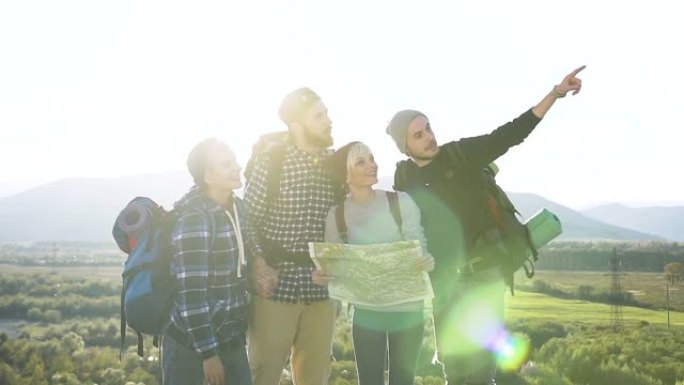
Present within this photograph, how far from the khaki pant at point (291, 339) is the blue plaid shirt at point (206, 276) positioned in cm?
24

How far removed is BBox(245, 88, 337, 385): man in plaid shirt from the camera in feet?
13.7

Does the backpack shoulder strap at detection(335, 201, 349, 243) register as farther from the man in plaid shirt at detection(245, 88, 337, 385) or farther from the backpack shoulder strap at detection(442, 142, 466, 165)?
the backpack shoulder strap at detection(442, 142, 466, 165)

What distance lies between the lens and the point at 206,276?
3574mm

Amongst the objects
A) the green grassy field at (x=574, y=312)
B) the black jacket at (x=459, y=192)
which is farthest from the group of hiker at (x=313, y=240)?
the green grassy field at (x=574, y=312)

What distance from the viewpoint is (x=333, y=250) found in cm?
392

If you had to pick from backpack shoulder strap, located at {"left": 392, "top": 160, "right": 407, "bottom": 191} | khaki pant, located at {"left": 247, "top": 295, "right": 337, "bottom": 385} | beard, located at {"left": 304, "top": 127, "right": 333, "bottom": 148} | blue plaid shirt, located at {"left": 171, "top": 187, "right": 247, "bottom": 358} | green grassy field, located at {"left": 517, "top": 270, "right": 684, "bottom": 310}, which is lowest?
green grassy field, located at {"left": 517, "top": 270, "right": 684, "bottom": 310}

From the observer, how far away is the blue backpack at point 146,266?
3.52 meters

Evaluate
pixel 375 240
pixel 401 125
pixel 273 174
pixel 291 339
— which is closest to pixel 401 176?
pixel 401 125

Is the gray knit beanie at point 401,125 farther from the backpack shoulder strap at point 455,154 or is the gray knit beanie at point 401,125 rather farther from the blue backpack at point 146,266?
the blue backpack at point 146,266

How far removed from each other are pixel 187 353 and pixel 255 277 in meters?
0.73

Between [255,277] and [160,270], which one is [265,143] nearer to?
[255,277]

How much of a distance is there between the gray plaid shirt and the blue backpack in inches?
28.6

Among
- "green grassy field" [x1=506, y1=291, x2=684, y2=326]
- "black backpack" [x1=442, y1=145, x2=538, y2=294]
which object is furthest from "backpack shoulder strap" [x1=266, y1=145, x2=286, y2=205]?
"green grassy field" [x1=506, y1=291, x2=684, y2=326]

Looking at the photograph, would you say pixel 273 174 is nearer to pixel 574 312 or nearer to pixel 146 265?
pixel 146 265
